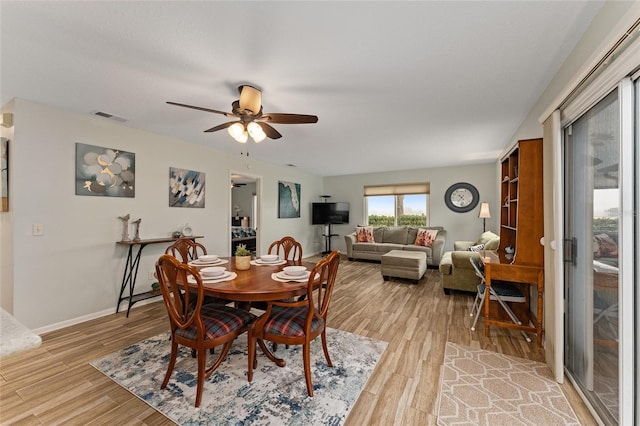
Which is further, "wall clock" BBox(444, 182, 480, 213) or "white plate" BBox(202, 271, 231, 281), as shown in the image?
"wall clock" BBox(444, 182, 480, 213)

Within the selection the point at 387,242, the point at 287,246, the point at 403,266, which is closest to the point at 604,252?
the point at 287,246

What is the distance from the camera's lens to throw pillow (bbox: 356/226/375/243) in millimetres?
6637

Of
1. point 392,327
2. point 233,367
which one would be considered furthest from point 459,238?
point 233,367

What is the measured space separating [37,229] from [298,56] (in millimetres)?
3210

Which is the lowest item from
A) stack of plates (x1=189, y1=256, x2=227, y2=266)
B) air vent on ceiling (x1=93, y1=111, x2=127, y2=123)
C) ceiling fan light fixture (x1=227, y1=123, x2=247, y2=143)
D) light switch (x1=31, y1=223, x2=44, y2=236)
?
stack of plates (x1=189, y1=256, x2=227, y2=266)

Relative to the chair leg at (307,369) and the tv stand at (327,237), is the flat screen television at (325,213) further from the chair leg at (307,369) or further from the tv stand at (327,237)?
the chair leg at (307,369)

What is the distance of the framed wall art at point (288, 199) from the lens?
6.29 metres

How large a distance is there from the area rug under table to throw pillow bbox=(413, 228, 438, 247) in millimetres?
3971

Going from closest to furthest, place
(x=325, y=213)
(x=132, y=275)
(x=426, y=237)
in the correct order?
(x=132, y=275), (x=426, y=237), (x=325, y=213)

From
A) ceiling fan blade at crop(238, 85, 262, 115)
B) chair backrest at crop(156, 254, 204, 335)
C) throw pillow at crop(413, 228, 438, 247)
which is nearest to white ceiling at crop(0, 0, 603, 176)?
ceiling fan blade at crop(238, 85, 262, 115)

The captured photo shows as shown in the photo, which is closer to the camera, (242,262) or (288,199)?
(242,262)

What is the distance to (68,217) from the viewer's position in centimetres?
A: 290

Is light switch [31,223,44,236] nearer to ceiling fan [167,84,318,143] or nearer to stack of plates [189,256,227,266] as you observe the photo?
stack of plates [189,256,227,266]

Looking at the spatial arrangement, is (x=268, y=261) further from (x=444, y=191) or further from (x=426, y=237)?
(x=444, y=191)
